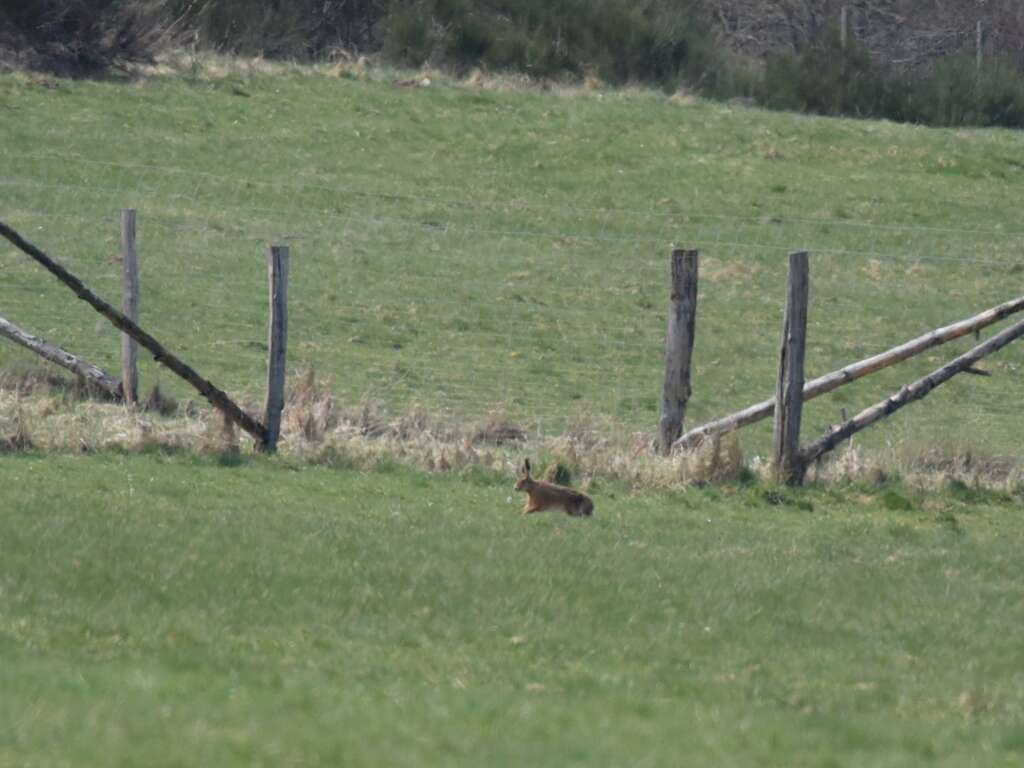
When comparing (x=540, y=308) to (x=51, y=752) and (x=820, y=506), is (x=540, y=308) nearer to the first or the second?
(x=820, y=506)

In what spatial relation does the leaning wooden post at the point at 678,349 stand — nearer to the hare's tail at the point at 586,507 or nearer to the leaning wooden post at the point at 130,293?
the hare's tail at the point at 586,507

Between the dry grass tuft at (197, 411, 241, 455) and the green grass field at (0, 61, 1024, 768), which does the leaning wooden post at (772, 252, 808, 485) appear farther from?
the dry grass tuft at (197, 411, 241, 455)

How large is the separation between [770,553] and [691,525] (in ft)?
3.93

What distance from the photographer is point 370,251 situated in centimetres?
2530

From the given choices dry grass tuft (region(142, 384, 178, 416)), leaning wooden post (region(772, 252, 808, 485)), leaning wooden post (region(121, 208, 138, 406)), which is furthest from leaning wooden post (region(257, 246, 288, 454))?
leaning wooden post (region(772, 252, 808, 485))

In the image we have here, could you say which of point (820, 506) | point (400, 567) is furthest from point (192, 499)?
point (820, 506)

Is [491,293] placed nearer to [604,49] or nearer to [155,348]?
[155,348]

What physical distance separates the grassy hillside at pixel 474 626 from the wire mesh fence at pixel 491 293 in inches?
151

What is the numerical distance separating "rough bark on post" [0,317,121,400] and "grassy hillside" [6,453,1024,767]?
226cm

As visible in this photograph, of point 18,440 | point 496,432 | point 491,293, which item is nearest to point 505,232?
point 491,293

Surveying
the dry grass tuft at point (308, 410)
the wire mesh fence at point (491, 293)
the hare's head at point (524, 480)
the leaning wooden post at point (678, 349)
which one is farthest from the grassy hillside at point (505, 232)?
the hare's head at point (524, 480)

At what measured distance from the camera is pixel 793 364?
1502 cm

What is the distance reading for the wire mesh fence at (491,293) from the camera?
63.8 ft

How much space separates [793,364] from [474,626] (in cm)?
639
